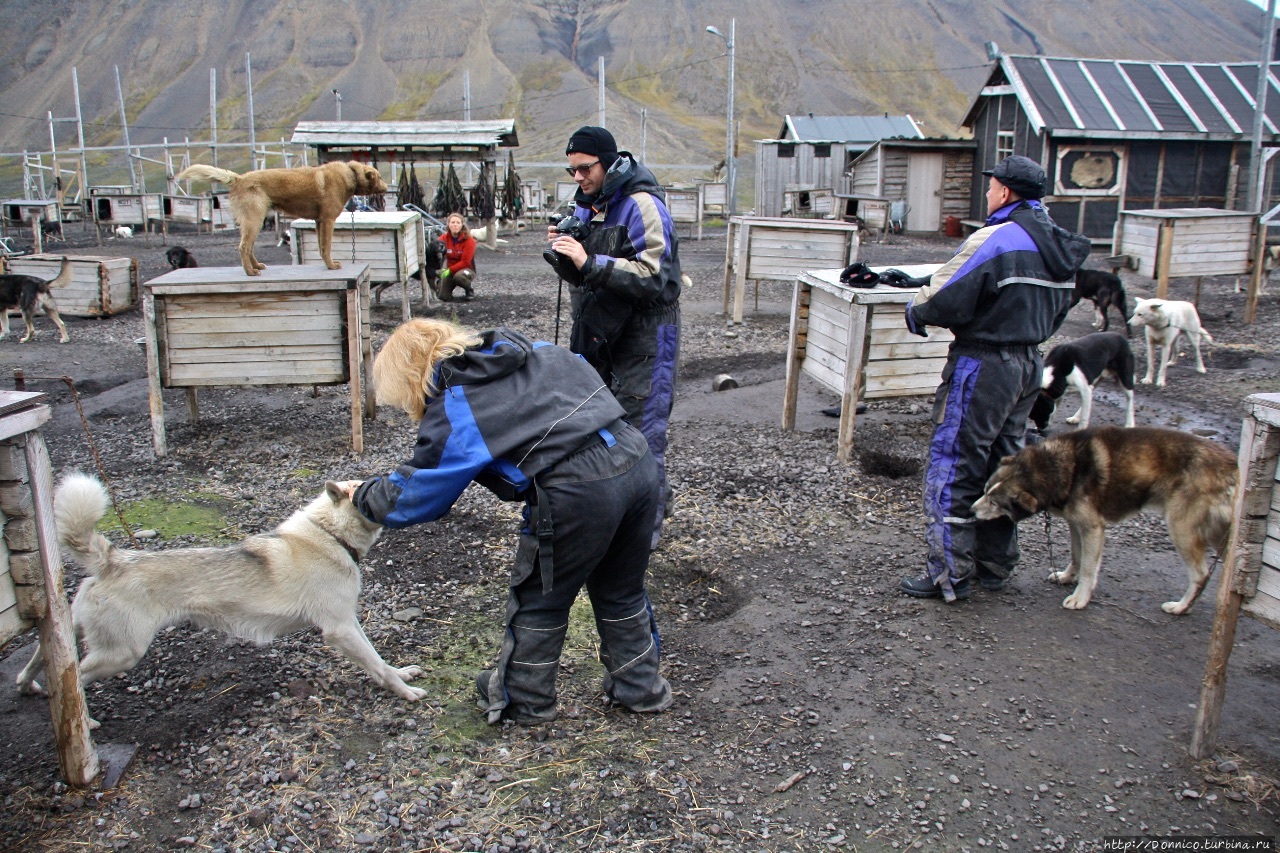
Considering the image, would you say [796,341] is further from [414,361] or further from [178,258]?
[178,258]

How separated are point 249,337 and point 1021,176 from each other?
5401 millimetres

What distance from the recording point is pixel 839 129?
3647 cm

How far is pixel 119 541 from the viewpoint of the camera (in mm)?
5473

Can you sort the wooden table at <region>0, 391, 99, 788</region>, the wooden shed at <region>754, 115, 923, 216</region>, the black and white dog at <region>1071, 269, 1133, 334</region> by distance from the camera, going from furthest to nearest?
the wooden shed at <region>754, 115, 923, 216</region>
the black and white dog at <region>1071, 269, 1133, 334</region>
the wooden table at <region>0, 391, 99, 788</region>

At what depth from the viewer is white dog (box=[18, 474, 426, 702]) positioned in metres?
3.43

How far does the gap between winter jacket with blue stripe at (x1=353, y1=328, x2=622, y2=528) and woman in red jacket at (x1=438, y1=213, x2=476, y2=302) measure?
1196 cm

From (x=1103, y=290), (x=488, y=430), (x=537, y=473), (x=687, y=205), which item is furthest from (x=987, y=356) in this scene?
(x=687, y=205)

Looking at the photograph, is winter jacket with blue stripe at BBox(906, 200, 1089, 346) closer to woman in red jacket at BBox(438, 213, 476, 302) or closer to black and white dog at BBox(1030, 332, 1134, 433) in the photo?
black and white dog at BBox(1030, 332, 1134, 433)

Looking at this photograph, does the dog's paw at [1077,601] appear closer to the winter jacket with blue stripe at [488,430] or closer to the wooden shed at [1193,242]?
the winter jacket with blue stripe at [488,430]

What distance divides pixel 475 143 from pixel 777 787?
2246 centimetres

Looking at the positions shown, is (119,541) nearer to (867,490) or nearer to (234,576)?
(234,576)

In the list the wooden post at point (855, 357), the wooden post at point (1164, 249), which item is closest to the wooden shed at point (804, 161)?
the wooden post at point (1164, 249)

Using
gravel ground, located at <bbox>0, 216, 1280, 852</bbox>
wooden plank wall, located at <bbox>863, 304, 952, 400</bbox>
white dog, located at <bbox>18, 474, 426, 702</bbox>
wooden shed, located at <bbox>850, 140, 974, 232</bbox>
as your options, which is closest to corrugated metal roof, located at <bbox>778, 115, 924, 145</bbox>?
wooden shed, located at <bbox>850, 140, 974, 232</bbox>

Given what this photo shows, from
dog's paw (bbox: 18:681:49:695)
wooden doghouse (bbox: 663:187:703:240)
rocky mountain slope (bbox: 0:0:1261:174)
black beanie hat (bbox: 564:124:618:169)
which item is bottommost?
dog's paw (bbox: 18:681:49:695)
